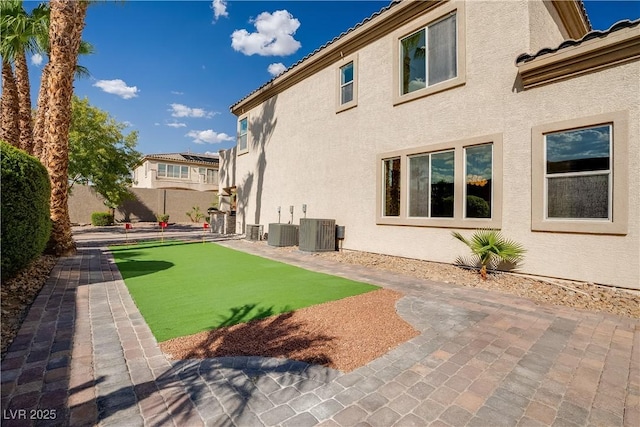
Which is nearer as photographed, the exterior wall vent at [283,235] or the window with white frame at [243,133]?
the exterior wall vent at [283,235]

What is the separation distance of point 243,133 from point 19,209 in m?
14.1

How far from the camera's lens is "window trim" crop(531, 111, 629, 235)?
5.66m

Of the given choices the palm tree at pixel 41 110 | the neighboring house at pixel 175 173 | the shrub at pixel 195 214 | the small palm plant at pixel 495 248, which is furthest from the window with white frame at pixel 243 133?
the neighboring house at pixel 175 173

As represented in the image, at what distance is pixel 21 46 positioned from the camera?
11609 millimetres

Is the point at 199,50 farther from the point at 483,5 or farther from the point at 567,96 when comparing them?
the point at 567,96

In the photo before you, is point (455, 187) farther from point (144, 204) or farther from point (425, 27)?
point (144, 204)

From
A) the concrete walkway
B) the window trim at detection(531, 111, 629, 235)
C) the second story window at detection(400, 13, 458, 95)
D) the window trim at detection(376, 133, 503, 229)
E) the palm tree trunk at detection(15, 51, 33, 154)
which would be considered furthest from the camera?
the palm tree trunk at detection(15, 51, 33, 154)

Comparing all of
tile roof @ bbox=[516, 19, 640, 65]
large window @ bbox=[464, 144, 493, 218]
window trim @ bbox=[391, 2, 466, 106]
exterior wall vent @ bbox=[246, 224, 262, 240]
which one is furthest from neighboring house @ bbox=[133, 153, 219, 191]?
tile roof @ bbox=[516, 19, 640, 65]

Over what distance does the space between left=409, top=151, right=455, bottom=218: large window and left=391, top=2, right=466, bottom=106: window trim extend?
75.0 inches

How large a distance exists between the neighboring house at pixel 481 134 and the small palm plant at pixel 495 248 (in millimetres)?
236

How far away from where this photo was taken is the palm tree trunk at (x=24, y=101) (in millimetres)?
11789

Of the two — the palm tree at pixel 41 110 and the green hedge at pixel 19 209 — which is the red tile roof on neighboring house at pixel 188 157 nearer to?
the palm tree at pixel 41 110

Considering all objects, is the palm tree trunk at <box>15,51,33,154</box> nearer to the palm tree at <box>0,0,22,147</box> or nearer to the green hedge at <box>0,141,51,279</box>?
the palm tree at <box>0,0,22,147</box>

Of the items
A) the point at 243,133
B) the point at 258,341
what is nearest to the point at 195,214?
the point at 243,133
